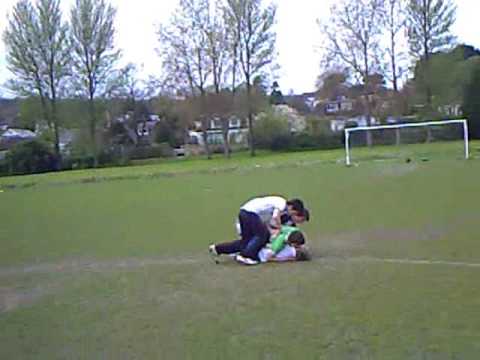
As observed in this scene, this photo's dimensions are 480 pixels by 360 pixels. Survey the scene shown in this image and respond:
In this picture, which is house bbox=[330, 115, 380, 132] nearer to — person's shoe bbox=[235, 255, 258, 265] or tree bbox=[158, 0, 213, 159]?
tree bbox=[158, 0, 213, 159]

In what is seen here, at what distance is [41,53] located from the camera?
45969 millimetres

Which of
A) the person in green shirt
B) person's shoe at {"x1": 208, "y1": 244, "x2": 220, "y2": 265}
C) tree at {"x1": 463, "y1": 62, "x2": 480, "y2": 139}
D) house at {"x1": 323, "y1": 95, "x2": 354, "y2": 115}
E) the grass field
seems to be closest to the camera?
the grass field

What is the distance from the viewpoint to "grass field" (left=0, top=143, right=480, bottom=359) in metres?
5.18

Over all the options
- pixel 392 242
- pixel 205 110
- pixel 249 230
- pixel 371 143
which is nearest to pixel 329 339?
pixel 249 230

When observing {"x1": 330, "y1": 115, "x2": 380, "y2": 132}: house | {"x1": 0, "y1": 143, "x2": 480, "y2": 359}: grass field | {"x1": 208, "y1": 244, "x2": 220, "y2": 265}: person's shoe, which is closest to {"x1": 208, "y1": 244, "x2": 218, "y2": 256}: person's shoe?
{"x1": 208, "y1": 244, "x2": 220, "y2": 265}: person's shoe

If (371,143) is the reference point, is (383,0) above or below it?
above

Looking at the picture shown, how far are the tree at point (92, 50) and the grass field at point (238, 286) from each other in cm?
3203

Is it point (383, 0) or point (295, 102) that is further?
point (295, 102)

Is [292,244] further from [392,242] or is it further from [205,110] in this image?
[205,110]

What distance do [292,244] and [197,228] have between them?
3596 millimetres

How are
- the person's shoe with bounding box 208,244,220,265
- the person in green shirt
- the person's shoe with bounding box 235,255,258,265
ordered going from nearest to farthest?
the person's shoe with bounding box 235,255,258,265 → the person in green shirt → the person's shoe with bounding box 208,244,220,265

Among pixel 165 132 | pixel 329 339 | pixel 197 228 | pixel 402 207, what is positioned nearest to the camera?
pixel 329 339

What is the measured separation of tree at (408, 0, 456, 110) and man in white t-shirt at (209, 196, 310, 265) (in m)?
37.8

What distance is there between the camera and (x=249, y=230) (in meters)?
8.42
